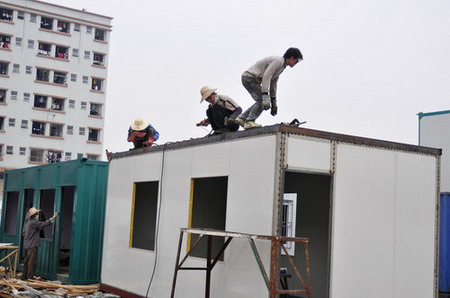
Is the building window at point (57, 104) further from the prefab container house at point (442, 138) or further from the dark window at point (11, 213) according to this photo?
the prefab container house at point (442, 138)

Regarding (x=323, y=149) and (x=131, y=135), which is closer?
(x=323, y=149)

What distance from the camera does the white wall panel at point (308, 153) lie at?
8.86 metres

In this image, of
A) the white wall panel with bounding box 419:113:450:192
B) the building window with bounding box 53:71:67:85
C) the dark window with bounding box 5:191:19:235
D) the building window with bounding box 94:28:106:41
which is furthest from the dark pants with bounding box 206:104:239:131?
the building window with bounding box 94:28:106:41

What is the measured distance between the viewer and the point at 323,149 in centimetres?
920

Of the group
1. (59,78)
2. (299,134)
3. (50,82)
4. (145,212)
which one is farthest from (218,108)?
(59,78)

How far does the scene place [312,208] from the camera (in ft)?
39.7

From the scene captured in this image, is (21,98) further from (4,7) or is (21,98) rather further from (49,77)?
(4,7)

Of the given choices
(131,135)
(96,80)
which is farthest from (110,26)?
(131,135)

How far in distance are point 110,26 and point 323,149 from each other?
69.6 meters

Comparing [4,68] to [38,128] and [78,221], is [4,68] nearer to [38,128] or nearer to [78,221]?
[38,128]

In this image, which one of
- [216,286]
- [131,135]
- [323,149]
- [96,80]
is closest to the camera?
[323,149]

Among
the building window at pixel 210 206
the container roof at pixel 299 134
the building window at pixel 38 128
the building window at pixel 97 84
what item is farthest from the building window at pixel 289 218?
the building window at pixel 97 84

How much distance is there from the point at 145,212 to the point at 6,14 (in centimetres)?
6198

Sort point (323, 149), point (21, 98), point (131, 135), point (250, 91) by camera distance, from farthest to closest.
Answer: point (21, 98), point (131, 135), point (250, 91), point (323, 149)
